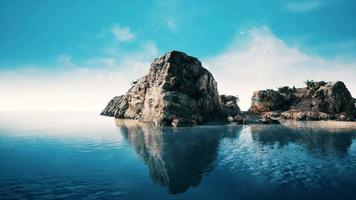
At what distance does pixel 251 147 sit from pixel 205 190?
110 ft

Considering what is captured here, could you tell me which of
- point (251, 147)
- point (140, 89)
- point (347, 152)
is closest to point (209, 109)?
point (140, 89)

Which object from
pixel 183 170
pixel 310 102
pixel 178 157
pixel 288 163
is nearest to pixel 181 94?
pixel 178 157

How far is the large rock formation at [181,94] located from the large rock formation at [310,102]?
37320mm

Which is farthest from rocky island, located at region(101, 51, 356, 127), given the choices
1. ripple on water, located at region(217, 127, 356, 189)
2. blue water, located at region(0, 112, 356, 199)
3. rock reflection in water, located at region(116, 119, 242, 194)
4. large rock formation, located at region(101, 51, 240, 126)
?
ripple on water, located at region(217, 127, 356, 189)

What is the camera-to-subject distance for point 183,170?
154 feet

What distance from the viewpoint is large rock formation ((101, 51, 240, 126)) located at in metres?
115

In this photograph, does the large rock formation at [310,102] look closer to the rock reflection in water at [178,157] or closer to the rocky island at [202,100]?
the rocky island at [202,100]

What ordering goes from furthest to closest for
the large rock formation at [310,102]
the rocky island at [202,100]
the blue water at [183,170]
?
the large rock formation at [310,102] → the rocky island at [202,100] → the blue water at [183,170]

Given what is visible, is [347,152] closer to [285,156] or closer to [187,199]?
[285,156]

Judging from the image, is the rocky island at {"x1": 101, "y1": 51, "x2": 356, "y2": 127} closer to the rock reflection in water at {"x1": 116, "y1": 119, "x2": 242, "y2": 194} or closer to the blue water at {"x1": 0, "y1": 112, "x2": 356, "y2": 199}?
the rock reflection in water at {"x1": 116, "y1": 119, "x2": 242, "y2": 194}

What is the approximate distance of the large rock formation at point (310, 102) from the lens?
146 metres

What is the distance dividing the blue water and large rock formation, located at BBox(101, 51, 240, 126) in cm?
3871

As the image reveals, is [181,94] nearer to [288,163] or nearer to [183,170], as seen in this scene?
[288,163]

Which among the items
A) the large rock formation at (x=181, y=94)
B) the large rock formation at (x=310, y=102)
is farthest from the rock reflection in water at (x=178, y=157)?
the large rock formation at (x=310, y=102)
